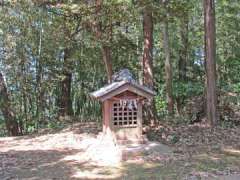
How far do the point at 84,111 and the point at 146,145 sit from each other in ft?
28.7

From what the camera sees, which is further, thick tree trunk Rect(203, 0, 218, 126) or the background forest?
the background forest

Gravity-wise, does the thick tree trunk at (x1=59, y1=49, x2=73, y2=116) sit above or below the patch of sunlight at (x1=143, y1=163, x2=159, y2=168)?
above

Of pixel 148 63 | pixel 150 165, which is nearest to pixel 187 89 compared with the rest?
pixel 148 63

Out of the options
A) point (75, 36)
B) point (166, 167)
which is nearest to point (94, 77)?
point (75, 36)

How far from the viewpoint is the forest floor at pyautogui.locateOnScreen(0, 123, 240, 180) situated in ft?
23.0

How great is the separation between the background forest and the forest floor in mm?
1616

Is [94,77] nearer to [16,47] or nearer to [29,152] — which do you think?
[16,47]

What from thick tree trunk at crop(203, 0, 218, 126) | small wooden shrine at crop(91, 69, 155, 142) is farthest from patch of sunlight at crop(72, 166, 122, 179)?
thick tree trunk at crop(203, 0, 218, 126)

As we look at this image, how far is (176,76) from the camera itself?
18531 millimetres

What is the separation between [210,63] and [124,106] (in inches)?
128

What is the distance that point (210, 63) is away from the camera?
11008 millimetres

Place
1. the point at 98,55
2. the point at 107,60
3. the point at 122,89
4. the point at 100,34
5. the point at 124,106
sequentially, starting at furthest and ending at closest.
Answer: the point at 98,55 → the point at 107,60 → the point at 100,34 → the point at 124,106 → the point at 122,89

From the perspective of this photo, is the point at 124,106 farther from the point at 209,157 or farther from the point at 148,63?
the point at 148,63

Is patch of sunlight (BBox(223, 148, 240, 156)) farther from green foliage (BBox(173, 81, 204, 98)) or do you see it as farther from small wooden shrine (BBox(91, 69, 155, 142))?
green foliage (BBox(173, 81, 204, 98))
